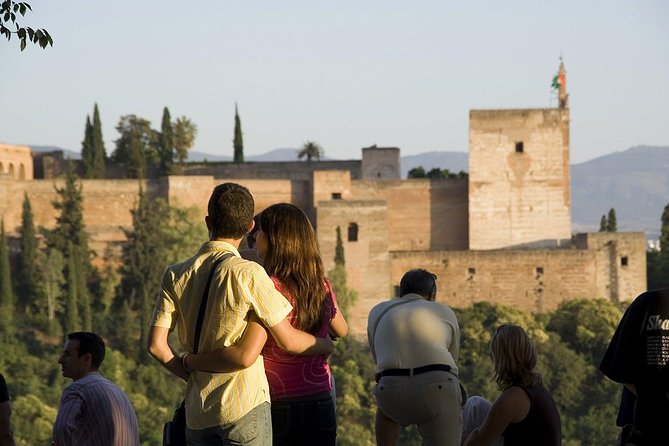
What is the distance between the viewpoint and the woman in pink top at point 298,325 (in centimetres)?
577

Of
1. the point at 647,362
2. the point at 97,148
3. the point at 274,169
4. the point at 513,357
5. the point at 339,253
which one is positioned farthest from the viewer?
the point at 97,148

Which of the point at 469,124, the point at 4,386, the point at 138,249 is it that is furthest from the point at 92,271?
the point at 4,386

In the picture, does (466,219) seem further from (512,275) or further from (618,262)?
(618,262)

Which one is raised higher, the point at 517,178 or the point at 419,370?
the point at 517,178

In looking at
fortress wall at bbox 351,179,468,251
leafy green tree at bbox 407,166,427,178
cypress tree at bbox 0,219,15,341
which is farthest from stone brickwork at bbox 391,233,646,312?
leafy green tree at bbox 407,166,427,178

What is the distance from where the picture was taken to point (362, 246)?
37062 millimetres

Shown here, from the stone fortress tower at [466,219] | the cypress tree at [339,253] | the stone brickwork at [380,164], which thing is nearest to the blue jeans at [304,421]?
the cypress tree at [339,253]

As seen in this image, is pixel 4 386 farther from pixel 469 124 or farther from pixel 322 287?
pixel 469 124

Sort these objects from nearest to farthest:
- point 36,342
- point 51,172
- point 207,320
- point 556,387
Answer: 1. point 207,320
2. point 556,387
3. point 36,342
4. point 51,172

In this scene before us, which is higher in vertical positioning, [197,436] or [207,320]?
[207,320]

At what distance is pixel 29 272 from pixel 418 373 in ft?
106

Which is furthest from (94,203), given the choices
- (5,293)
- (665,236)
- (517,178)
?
(665,236)

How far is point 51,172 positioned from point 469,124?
12.1m

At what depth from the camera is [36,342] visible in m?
37.3
